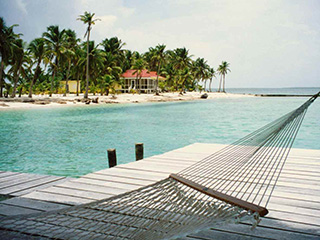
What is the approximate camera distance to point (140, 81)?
47.4m

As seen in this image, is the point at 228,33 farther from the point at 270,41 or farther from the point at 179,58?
the point at 179,58

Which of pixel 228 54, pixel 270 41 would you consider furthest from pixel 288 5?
pixel 228 54

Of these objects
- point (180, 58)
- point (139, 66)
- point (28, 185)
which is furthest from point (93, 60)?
point (28, 185)

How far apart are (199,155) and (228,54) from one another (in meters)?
87.6

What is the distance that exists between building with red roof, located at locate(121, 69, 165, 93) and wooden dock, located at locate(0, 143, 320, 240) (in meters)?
43.2

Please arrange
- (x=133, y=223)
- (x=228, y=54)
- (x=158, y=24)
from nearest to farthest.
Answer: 1. (x=133, y=223)
2. (x=158, y=24)
3. (x=228, y=54)

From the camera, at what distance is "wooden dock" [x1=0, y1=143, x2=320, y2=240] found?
7.16 feet

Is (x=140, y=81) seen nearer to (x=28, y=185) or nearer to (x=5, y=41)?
(x=5, y=41)

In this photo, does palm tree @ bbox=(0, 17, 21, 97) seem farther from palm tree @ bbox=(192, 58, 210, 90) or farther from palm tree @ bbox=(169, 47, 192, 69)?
palm tree @ bbox=(192, 58, 210, 90)

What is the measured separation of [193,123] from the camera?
1895 centimetres

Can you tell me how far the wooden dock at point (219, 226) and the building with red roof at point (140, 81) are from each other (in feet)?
142

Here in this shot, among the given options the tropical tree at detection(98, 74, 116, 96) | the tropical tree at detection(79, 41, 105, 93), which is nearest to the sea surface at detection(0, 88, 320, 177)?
the tropical tree at detection(79, 41, 105, 93)

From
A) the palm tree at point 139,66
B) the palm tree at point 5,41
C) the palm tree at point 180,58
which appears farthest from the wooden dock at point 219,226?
the palm tree at point 180,58

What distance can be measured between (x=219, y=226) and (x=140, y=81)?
45.7 m
